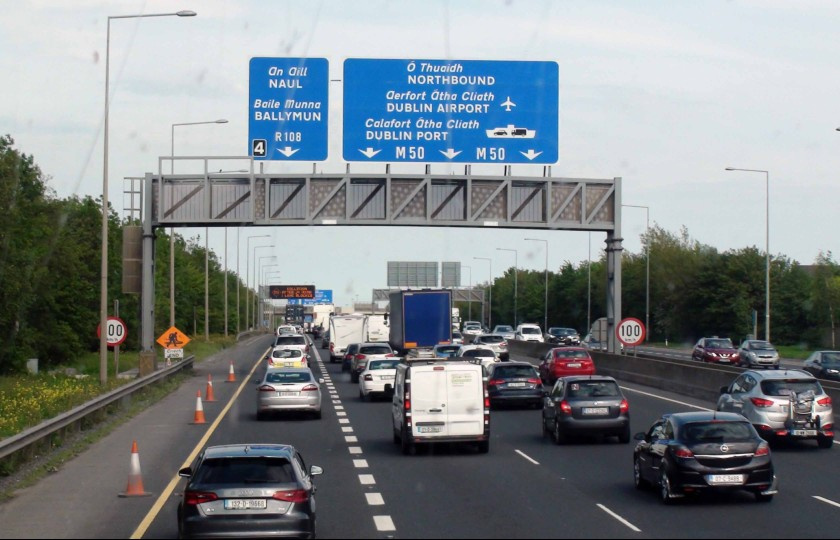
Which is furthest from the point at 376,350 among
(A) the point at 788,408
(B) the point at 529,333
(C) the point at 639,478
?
(B) the point at 529,333

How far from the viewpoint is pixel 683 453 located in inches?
650

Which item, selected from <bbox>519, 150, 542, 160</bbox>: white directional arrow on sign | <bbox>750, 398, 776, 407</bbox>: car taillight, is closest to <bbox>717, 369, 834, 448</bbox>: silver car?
<bbox>750, 398, 776, 407</bbox>: car taillight

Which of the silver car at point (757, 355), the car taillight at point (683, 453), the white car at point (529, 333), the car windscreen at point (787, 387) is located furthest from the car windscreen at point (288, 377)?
the white car at point (529, 333)

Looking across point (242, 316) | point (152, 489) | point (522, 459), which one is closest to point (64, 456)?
point (152, 489)

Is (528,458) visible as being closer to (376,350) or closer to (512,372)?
(512,372)

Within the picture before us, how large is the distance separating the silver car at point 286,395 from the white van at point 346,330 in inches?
1363

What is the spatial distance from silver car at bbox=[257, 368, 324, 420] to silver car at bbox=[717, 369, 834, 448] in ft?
37.9

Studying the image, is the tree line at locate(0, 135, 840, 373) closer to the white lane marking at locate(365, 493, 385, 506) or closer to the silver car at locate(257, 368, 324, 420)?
the silver car at locate(257, 368, 324, 420)

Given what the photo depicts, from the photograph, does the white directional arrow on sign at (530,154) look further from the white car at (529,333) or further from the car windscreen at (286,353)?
the white car at (529,333)

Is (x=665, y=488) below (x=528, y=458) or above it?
above

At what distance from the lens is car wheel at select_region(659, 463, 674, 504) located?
16.6 metres

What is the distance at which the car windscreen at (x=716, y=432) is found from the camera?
54.9 ft

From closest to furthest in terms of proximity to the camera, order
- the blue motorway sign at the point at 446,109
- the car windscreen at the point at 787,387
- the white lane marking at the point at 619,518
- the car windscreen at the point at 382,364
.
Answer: the white lane marking at the point at 619,518 < the car windscreen at the point at 787,387 < the blue motorway sign at the point at 446,109 < the car windscreen at the point at 382,364

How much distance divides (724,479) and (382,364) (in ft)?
78.0
